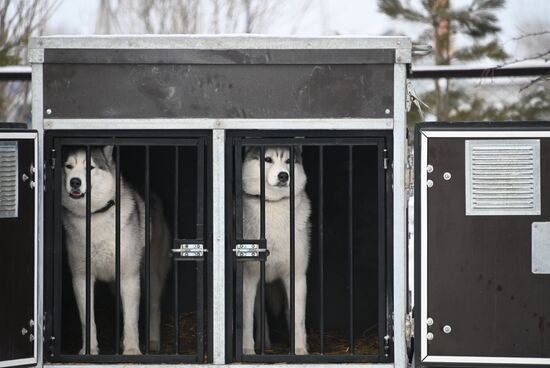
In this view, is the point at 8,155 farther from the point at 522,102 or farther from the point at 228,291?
the point at 522,102

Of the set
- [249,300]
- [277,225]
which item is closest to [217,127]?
[277,225]

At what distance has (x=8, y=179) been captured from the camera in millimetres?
5363

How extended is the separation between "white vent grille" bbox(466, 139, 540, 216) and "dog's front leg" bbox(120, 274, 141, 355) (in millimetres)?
2119

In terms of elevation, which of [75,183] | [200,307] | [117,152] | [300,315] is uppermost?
[117,152]

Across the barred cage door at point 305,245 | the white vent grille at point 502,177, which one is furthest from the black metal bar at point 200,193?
the white vent grille at point 502,177

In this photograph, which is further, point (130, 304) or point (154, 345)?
point (154, 345)

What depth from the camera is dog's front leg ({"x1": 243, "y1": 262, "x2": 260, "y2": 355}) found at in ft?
19.6

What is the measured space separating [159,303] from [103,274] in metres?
0.55

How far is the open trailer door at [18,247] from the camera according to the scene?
17.5 ft

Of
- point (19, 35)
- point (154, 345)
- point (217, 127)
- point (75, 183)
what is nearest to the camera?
point (217, 127)

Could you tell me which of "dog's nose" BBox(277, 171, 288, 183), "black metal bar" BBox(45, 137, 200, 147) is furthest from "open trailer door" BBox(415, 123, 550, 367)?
"black metal bar" BBox(45, 137, 200, 147)

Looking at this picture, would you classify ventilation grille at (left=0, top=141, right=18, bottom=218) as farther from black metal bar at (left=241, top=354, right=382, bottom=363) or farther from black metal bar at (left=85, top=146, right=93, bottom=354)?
black metal bar at (left=241, top=354, right=382, bottom=363)

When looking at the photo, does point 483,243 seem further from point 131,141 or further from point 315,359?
point 131,141

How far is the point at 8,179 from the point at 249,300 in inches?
65.0
